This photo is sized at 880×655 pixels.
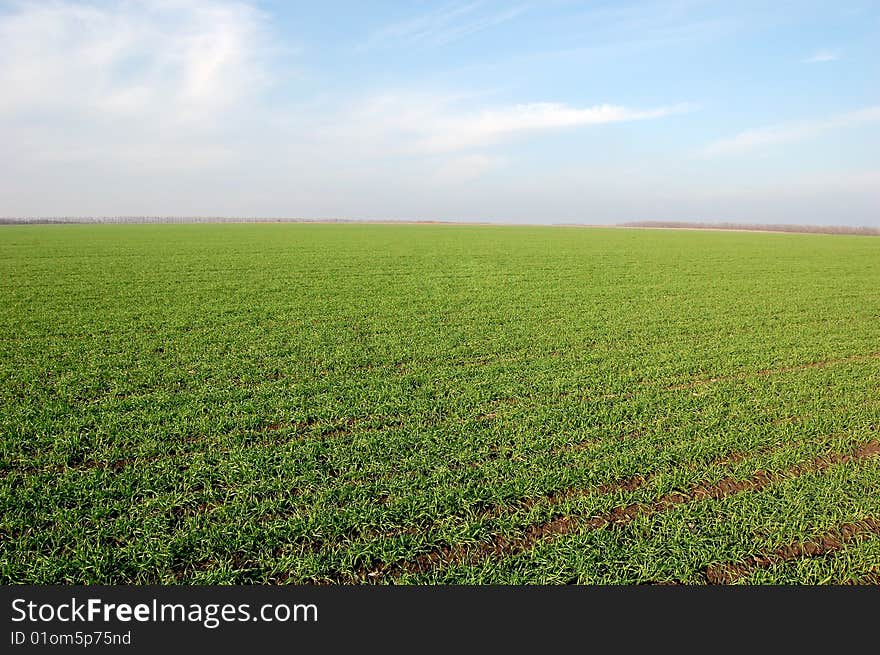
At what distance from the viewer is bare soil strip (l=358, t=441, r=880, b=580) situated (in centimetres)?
378

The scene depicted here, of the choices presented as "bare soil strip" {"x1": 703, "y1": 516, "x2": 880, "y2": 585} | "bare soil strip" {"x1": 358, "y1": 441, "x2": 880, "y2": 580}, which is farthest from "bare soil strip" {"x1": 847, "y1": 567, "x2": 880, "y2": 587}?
"bare soil strip" {"x1": 358, "y1": 441, "x2": 880, "y2": 580}

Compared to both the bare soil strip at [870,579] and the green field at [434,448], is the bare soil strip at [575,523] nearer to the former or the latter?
the green field at [434,448]

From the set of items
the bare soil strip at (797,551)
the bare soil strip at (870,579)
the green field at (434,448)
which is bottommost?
the bare soil strip at (870,579)

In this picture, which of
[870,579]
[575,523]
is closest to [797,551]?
[870,579]

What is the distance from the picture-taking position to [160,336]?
9.98m

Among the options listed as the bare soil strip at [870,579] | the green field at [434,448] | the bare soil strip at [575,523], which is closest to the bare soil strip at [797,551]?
the green field at [434,448]

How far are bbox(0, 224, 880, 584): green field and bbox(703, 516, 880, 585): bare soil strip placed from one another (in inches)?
0.8

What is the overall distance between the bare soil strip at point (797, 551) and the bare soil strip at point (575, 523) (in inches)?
26.7

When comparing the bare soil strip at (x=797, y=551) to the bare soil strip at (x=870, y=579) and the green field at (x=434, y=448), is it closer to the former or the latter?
the green field at (x=434, y=448)

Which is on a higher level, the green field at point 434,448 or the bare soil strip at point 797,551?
the green field at point 434,448

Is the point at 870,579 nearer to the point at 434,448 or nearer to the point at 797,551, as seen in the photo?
the point at 797,551

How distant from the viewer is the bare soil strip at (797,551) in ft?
12.2

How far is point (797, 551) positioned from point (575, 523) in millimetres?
1682

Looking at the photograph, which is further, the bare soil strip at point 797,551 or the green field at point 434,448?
the green field at point 434,448
